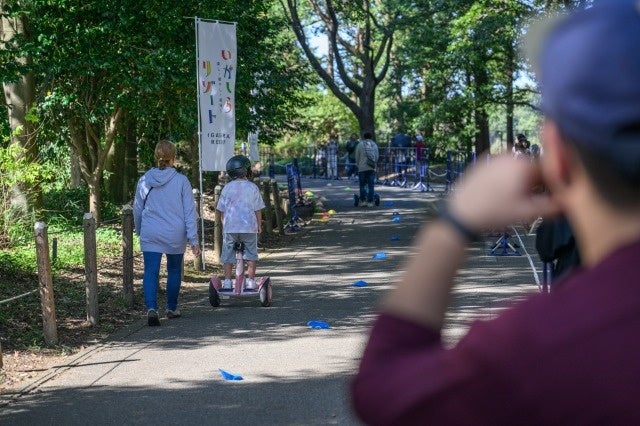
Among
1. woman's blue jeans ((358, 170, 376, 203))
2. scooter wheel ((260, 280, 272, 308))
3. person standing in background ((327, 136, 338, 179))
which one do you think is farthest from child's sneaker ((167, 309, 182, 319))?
person standing in background ((327, 136, 338, 179))

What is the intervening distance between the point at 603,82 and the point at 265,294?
11.1 m

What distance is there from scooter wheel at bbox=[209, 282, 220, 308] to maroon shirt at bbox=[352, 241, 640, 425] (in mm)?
10921

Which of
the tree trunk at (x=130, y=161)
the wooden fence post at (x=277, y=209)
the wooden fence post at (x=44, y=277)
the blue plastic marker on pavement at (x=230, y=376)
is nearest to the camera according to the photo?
the blue plastic marker on pavement at (x=230, y=376)

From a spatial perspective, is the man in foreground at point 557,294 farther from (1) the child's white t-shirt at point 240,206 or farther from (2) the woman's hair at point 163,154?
(1) the child's white t-shirt at point 240,206

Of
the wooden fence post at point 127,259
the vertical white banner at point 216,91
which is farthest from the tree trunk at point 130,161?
the wooden fence post at point 127,259

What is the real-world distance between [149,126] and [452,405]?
20480 mm

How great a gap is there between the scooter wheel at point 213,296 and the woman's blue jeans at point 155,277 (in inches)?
27.5

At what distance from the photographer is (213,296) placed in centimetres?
1233

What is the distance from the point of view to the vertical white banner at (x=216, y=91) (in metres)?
16.0

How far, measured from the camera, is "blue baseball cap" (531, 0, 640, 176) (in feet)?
4.42

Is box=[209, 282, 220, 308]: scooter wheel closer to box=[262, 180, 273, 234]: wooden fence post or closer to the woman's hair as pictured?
the woman's hair

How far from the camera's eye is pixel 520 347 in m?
1.33

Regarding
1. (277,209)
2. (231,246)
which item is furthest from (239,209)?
(277,209)

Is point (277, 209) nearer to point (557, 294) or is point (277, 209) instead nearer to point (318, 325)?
point (318, 325)
